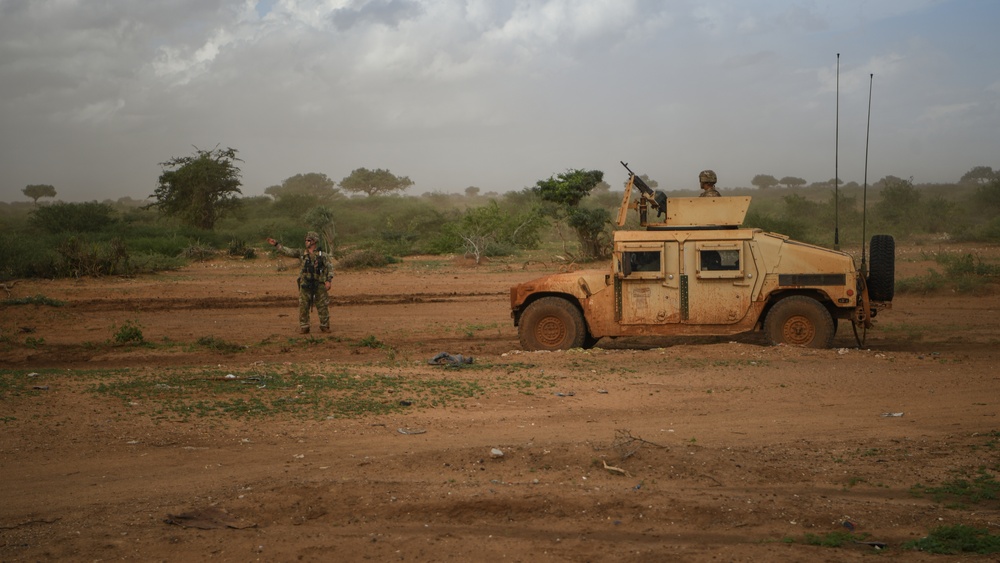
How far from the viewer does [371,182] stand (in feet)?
236

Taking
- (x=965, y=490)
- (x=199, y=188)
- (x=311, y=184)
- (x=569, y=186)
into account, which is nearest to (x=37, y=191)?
(x=311, y=184)

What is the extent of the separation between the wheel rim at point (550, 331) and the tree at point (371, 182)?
60.9m

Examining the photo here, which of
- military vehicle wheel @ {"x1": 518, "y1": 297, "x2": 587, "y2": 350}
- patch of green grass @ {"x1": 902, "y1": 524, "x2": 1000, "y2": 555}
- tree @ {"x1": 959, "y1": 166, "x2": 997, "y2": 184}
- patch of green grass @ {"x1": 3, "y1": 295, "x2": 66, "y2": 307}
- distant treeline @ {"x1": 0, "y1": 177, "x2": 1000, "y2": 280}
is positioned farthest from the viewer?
tree @ {"x1": 959, "y1": 166, "x2": 997, "y2": 184}

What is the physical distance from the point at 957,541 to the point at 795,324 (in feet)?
22.1

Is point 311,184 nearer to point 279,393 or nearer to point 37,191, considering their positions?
point 37,191

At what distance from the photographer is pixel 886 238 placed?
11344mm

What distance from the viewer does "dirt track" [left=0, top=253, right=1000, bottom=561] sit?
526 centimetres

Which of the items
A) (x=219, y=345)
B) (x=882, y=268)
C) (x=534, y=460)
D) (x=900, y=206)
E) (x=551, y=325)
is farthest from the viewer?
(x=900, y=206)

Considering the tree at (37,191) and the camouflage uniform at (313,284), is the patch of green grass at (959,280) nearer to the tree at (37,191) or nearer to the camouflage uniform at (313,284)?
the camouflage uniform at (313,284)

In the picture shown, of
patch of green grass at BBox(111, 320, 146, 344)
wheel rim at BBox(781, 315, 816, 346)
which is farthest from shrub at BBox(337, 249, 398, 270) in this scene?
wheel rim at BBox(781, 315, 816, 346)

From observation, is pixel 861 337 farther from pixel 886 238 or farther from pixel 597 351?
pixel 597 351

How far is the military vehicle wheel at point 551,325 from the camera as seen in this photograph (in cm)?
1201

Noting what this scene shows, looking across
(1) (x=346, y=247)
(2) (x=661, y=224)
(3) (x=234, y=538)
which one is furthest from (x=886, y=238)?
(1) (x=346, y=247)

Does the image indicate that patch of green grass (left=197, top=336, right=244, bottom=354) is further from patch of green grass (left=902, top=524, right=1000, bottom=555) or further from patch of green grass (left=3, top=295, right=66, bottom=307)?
patch of green grass (left=902, top=524, right=1000, bottom=555)
